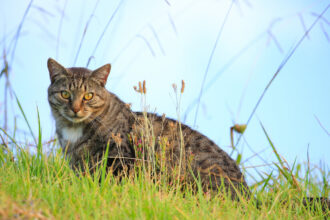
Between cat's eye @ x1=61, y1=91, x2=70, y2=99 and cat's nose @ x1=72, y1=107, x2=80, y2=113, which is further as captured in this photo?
cat's eye @ x1=61, y1=91, x2=70, y2=99

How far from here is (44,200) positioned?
2.80 m

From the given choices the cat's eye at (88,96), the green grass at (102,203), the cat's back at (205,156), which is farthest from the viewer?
the cat's eye at (88,96)

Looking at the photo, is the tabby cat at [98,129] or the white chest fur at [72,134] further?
the white chest fur at [72,134]

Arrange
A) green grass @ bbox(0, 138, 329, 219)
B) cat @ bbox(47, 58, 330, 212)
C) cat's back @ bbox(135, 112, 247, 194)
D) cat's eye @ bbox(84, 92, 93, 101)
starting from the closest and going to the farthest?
green grass @ bbox(0, 138, 329, 219) < cat's back @ bbox(135, 112, 247, 194) < cat @ bbox(47, 58, 330, 212) < cat's eye @ bbox(84, 92, 93, 101)

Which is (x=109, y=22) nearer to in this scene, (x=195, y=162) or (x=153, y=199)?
(x=195, y=162)

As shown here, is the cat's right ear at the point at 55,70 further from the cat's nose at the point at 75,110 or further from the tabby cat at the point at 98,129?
the cat's nose at the point at 75,110

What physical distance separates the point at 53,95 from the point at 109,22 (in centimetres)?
146

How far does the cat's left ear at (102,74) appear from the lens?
4.58 m

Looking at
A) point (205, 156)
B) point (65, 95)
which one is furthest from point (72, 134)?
point (205, 156)

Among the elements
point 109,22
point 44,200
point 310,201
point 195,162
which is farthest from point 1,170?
point 310,201

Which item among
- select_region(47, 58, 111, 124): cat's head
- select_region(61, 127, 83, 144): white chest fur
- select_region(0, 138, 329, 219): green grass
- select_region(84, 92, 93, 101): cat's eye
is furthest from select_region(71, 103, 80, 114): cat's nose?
select_region(0, 138, 329, 219): green grass

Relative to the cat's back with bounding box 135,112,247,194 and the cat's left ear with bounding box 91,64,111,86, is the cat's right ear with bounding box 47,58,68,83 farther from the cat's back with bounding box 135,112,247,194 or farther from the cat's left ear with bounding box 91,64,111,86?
the cat's back with bounding box 135,112,247,194

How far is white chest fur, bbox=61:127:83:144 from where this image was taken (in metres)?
4.66

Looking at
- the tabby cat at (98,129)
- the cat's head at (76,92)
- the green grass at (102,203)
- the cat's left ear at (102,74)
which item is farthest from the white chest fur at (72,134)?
the cat's left ear at (102,74)
